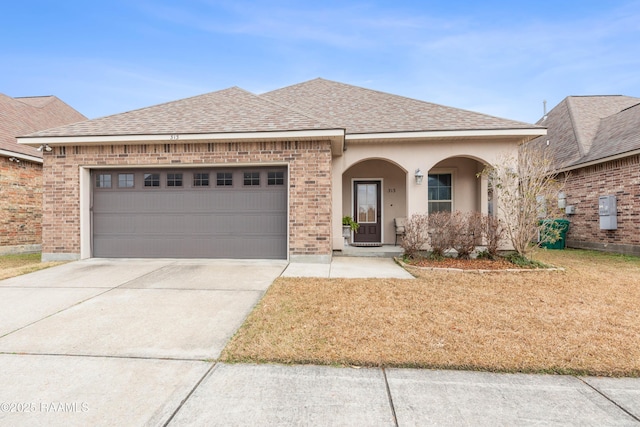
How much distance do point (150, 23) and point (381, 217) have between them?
1183 cm

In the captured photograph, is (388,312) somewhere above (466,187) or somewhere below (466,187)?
below

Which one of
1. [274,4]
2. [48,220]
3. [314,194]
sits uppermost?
[274,4]

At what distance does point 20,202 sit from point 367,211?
451 inches

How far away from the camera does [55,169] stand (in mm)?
7652

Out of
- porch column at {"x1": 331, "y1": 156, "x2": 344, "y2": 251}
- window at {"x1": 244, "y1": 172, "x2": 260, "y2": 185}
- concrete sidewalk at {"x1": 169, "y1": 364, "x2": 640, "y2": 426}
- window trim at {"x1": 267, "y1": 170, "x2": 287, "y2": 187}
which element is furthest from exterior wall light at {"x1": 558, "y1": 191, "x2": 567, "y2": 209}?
window at {"x1": 244, "y1": 172, "x2": 260, "y2": 185}

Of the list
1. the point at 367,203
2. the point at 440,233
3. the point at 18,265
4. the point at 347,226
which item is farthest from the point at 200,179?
the point at 440,233

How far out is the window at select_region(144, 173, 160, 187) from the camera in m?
7.79

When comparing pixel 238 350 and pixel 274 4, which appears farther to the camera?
pixel 274 4

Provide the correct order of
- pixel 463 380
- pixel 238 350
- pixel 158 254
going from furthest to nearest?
1. pixel 158 254
2. pixel 238 350
3. pixel 463 380

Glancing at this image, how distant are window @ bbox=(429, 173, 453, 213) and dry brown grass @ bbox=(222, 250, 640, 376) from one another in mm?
4594

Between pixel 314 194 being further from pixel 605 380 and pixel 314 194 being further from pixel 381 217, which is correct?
pixel 605 380

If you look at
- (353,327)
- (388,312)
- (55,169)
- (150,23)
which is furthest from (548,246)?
(150,23)

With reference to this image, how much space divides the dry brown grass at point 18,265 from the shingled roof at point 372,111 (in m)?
8.16

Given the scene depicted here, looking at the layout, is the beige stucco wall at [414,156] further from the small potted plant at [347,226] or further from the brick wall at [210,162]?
the brick wall at [210,162]
